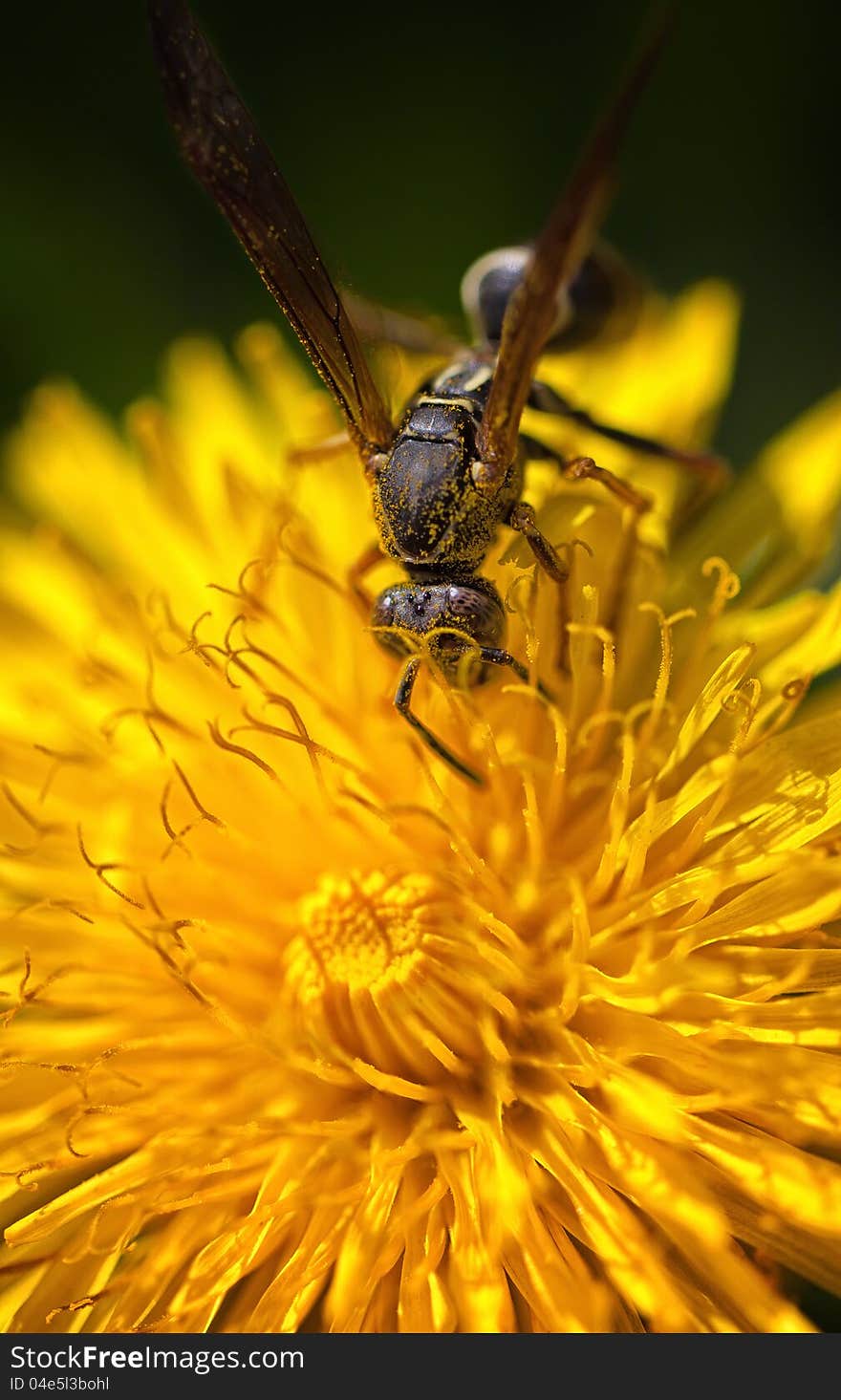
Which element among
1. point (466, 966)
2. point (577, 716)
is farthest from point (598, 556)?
point (466, 966)

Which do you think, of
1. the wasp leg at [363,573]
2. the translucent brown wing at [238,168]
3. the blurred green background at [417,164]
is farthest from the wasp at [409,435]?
the blurred green background at [417,164]

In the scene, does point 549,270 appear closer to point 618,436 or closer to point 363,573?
point 618,436

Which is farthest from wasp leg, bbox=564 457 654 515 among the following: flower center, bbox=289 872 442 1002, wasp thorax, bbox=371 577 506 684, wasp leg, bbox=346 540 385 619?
flower center, bbox=289 872 442 1002

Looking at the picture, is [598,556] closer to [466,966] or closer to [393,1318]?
[466,966]

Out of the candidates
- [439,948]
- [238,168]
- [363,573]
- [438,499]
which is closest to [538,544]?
[438,499]

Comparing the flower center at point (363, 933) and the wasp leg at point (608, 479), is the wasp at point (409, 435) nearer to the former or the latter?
the wasp leg at point (608, 479)

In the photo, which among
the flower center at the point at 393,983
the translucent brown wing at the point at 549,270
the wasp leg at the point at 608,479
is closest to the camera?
the translucent brown wing at the point at 549,270

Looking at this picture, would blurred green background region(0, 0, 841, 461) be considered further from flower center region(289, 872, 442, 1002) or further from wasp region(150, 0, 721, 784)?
flower center region(289, 872, 442, 1002)
